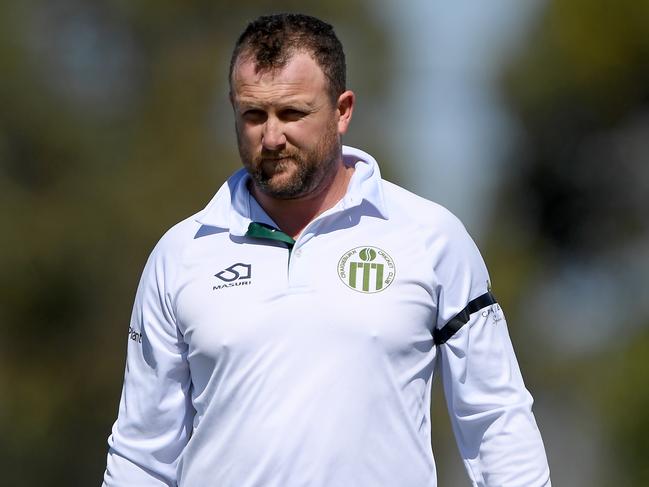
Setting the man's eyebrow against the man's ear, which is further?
the man's ear

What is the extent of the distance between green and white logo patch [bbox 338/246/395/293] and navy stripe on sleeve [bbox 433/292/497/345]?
7.4 inches

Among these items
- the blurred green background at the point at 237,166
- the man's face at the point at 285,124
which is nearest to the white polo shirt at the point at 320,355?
the man's face at the point at 285,124

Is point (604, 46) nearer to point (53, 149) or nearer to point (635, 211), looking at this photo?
point (635, 211)

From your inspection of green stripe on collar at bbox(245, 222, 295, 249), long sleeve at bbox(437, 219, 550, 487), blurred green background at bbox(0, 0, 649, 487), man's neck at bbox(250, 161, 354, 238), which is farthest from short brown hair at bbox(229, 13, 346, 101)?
blurred green background at bbox(0, 0, 649, 487)

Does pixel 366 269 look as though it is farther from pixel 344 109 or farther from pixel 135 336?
pixel 135 336

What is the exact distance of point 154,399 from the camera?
11.7ft

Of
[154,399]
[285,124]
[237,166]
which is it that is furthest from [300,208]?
[237,166]

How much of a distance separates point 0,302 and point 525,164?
534 centimetres

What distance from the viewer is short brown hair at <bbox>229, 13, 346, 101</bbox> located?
345 cm

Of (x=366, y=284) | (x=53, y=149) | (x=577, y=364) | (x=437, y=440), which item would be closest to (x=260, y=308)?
(x=366, y=284)

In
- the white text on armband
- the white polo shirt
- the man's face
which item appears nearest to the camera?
the white polo shirt

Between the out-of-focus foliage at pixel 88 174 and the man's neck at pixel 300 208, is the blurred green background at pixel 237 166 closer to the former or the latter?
the out-of-focus foliage at pixel 88 174

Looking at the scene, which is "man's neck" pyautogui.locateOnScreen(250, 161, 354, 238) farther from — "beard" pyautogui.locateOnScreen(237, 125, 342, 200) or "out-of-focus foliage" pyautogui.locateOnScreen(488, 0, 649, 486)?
"out-of-focus foliage" pyautogui.locateOnScreen(488, 0, 649, 486)

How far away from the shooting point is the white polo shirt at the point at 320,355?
3.28 metres
